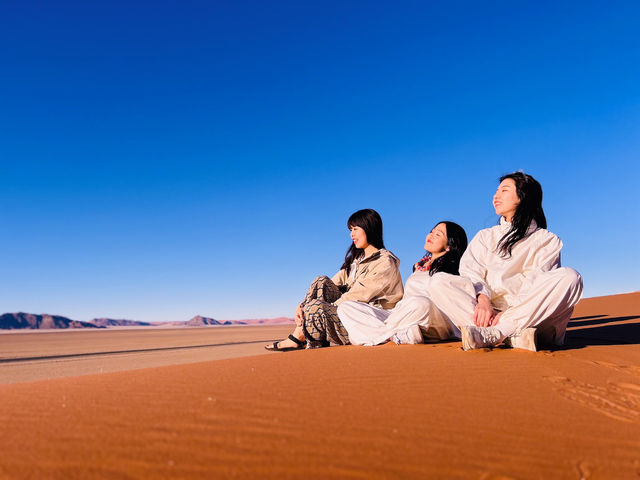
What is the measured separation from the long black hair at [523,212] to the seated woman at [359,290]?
181 cm

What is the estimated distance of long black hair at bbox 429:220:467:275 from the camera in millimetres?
5742

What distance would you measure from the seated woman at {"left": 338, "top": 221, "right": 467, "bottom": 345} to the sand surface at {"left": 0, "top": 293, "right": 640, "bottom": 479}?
1.84 metres

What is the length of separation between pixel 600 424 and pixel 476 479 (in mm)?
1056

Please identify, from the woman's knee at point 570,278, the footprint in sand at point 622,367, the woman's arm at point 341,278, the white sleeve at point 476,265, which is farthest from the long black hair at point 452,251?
the footprint in sand at point 622,367

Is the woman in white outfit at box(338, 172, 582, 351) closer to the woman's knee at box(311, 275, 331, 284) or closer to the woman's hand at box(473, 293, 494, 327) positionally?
the woman's hand at box(473, 293, 494, 327)

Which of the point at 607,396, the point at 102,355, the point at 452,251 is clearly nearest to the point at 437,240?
the point at 452,251

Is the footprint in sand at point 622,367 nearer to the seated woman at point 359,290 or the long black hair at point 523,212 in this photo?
the long black hair at point 523,212

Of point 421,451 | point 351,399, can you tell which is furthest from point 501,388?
point 421,451

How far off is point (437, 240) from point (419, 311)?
1.25 meters

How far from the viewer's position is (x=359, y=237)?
21.5ft

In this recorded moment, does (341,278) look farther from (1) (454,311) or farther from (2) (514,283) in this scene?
(2) (514,283)

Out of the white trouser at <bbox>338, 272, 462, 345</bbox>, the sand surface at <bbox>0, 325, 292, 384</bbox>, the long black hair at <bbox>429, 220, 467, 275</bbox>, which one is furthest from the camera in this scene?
the sand surface at <bbox>0, 325, 292, 384</bbox>

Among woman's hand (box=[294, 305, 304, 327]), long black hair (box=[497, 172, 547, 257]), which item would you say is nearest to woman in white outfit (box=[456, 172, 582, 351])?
long black hair (box=[497, 172, 547, 257])

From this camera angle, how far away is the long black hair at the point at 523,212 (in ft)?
15.9
